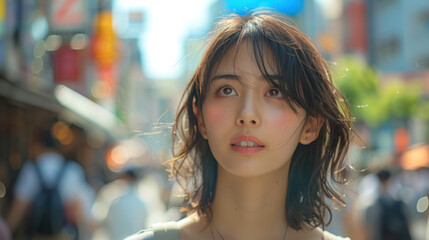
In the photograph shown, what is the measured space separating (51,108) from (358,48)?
3601 centimetres

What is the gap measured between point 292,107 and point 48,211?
4297 millimetres

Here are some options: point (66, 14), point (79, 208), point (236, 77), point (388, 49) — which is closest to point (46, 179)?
point (79, 208)

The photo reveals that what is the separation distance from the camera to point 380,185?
7188 millimetres

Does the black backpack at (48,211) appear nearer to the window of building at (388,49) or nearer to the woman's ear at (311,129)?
the woman's ear at (311,129)

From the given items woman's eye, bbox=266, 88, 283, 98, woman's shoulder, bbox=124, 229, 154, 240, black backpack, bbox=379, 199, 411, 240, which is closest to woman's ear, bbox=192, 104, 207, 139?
woman's eye, bbox=266, 88, 283, 98

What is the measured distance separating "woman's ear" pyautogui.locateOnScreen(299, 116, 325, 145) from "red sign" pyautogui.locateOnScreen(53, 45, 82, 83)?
11.2m

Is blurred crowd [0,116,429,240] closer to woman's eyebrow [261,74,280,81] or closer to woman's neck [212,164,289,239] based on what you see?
woman's neck [212,164,289,239]

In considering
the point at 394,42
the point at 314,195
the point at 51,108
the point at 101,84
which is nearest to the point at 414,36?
the point at 394,42

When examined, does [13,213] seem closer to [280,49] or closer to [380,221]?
[380,221]

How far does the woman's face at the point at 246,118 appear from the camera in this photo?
5.68 feet

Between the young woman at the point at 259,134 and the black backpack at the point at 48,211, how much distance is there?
12.5ft

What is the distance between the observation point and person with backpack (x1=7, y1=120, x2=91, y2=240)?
5.55 meters

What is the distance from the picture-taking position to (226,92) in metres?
1.80

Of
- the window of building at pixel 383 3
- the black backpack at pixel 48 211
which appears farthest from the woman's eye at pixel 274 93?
the window of building at pixel 383 3
